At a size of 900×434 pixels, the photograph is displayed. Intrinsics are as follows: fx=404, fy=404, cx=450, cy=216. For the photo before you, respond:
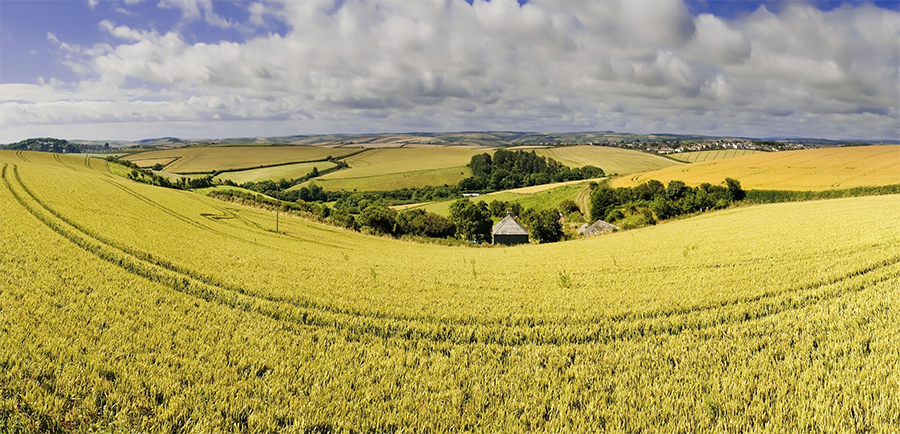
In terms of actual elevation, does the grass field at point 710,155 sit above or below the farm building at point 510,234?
above

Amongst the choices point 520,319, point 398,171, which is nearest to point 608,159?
point 398,171

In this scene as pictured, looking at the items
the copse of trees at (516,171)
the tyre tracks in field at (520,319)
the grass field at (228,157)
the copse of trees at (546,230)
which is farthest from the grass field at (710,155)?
the tyre tracks in field at (520,319)

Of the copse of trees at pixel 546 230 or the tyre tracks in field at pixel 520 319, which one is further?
the copse of trees at pixel 546 230

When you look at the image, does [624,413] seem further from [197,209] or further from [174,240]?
[197,209]

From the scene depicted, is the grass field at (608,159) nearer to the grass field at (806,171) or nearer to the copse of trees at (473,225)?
the grass field at (806,171)

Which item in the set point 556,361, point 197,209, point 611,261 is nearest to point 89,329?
point 556,361

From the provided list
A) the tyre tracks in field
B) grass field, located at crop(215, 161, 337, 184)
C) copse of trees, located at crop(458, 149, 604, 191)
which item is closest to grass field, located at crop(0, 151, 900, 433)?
the tyre tracks in field

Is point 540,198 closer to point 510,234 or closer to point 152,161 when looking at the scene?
point 510,234
